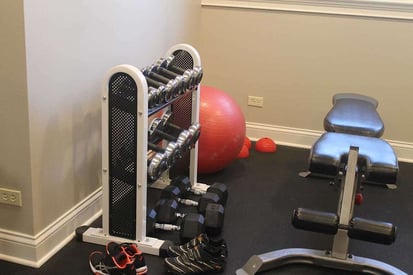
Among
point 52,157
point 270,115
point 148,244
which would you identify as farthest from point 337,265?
point 270,115

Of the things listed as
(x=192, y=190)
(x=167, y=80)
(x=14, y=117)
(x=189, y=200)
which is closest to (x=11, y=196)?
(x=14, y=117)

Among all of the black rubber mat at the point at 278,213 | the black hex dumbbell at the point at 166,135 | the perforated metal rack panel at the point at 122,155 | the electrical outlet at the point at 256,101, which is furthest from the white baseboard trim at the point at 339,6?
the perforated metal rack panel at the point at 122,155

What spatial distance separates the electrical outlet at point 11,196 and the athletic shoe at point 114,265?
442mm

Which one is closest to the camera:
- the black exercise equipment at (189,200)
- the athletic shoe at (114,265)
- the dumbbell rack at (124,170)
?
the athletic shoe at (114,265)

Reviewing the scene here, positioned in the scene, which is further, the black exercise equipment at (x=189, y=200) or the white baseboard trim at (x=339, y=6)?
the white baseboard trim at (x=339, y=6)

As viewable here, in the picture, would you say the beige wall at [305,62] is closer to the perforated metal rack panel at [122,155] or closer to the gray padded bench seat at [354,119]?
the gray padded bench seat at [354,119]

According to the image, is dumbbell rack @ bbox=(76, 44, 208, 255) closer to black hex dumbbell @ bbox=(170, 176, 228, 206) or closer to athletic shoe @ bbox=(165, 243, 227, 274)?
athletic shoe @ bbox=(165, 243, 227, 274)

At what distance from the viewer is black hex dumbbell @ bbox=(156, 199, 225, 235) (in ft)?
8.73

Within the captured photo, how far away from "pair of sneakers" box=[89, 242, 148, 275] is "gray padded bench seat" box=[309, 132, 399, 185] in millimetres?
889

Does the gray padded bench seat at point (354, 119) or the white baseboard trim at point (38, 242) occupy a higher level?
the gray padded bench seat at point (354, 119)

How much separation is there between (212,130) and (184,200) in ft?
1.72

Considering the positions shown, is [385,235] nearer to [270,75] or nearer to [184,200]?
[184,200]

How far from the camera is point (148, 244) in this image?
249 cm

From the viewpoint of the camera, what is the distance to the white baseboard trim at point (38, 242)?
2354 mm
